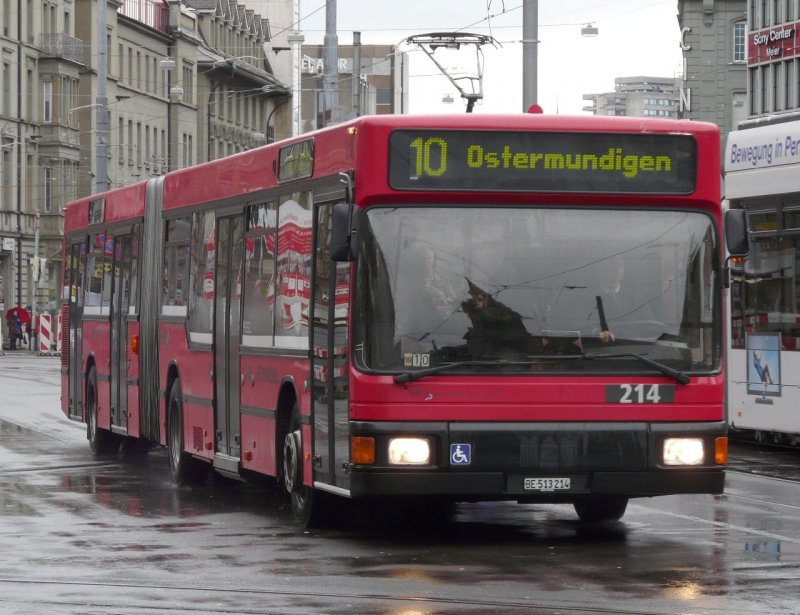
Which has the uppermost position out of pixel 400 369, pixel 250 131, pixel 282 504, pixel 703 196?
pixel 250 131

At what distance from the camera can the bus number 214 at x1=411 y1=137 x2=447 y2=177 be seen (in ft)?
40.2

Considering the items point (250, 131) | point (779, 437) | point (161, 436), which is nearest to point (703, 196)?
point (161, 436)

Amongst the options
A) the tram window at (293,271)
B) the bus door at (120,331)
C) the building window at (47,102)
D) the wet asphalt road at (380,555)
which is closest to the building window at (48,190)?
the building window at (47,102)

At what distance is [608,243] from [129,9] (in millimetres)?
80958

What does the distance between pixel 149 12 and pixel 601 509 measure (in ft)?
273

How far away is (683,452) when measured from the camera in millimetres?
12344

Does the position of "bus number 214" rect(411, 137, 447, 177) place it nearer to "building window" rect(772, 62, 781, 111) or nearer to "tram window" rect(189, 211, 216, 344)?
"tram window" rect(189, 211, 216, 344)

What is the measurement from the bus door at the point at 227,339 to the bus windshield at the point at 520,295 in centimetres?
331

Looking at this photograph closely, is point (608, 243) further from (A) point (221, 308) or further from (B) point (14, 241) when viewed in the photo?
(B) point (14, 241)

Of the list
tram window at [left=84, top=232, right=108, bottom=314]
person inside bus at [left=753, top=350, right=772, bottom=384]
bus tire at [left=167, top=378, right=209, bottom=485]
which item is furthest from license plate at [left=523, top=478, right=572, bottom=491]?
tram window at [left=84, top=232, right=108, bottom=314]

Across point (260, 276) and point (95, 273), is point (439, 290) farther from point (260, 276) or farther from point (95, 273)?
point (95, 273)

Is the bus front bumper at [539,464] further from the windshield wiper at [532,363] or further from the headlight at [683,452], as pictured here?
the windshield wiper at [532,363]

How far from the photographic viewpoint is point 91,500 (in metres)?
16.1

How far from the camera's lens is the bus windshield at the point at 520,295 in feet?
39.7
